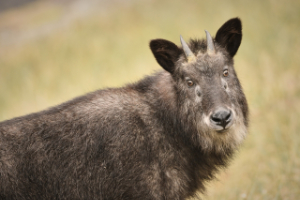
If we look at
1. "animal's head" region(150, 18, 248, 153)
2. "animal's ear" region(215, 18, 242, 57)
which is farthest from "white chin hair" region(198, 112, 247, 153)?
"animal's ear" region(215, 18, 242, 57)

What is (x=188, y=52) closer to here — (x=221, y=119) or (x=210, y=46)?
(x=210, y=46)

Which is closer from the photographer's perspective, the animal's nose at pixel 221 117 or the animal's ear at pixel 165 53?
the animal's nose at pixel 221 117

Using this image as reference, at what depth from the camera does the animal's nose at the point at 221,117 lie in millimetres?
4891

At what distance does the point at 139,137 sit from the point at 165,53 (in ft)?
5.14

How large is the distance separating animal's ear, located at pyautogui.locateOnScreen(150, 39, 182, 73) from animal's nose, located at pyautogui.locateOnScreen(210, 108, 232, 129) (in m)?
1.27

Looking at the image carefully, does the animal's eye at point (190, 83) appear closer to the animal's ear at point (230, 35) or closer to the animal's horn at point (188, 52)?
the animal's horn at point (188, 52)

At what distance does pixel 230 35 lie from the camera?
19.6ft

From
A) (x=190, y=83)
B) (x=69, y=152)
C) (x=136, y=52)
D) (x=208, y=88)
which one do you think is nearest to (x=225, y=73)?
(x=208, y=88)

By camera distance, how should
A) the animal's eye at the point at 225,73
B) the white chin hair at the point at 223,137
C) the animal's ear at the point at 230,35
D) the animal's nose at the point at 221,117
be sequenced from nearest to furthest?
the animal's nose at the point at 221,117
the white chin hair at the point at 223,137
the animal's eye at the point at 225,73
the animal's ear at the point at 230,35

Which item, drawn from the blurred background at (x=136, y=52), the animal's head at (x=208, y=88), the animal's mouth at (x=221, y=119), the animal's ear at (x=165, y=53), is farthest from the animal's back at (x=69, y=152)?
the blurred background at (x=136, y=52)

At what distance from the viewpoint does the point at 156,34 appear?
1406 cm

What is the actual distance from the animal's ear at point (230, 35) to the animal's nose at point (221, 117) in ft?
5.02

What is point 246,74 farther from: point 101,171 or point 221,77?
point 101,171

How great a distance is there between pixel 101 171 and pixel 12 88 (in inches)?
403
